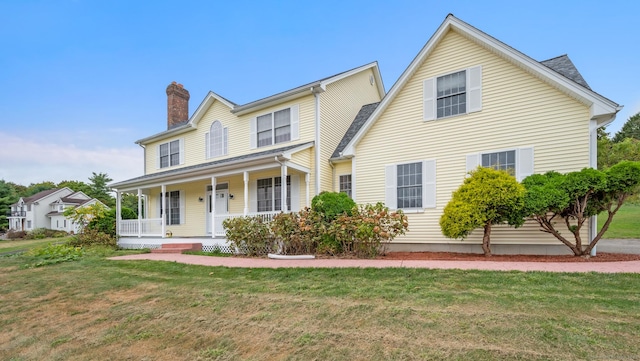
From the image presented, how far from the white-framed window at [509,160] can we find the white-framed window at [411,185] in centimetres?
124

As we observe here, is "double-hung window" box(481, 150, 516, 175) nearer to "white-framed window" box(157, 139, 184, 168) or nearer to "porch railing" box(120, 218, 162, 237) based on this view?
"white-framed window" box(157, 139, 184, 168)

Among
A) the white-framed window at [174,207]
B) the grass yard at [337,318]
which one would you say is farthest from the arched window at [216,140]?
the grass yard at [337,318]

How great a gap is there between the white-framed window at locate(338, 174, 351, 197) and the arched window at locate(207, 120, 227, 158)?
589cm

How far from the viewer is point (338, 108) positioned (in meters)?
13.0

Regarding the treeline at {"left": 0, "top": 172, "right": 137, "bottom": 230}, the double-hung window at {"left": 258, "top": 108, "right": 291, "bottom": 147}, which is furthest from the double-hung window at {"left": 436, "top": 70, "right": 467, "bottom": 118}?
the treeline at {"left": 0, "top": 172, "right": 137, "bottom": 230}

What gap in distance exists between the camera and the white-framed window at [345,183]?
11.9 metres

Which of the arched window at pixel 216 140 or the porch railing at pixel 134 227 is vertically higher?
the arched window at pixel 216 140

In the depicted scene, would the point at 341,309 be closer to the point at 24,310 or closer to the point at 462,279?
the point at 462,279

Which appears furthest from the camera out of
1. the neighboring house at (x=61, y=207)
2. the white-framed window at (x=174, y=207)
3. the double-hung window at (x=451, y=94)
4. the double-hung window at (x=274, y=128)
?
the neighboring house at (x=61, y=207)

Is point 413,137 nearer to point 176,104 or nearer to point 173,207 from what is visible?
point 173,207

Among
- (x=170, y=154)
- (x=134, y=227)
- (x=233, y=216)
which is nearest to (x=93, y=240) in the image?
(x=134, y=227)

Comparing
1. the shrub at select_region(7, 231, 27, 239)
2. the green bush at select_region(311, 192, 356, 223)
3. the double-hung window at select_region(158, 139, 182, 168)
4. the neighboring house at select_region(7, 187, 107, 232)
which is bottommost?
the shrub at select_region(7, 231, 27, 239)

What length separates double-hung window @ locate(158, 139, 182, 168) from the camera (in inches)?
634

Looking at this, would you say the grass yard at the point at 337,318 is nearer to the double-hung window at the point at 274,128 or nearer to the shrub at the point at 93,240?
the double-hung window at the point at 274,128
